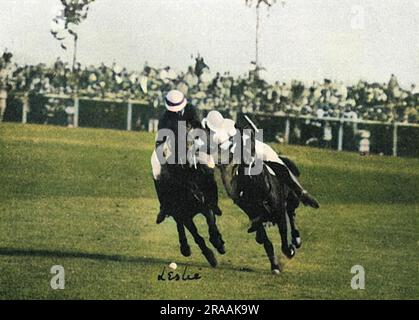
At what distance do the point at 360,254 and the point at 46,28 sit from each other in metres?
2.67

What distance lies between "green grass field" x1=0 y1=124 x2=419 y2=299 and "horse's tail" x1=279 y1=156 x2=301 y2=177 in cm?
5

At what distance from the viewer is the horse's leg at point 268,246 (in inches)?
296

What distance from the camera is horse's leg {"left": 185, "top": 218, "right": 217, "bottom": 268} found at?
24.4 feet

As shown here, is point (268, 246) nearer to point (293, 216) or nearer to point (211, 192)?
point (293, 216)

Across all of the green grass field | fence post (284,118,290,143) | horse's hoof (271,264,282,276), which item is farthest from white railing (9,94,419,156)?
horse's hoof (271,264,282,276)

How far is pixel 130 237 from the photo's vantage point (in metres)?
7.41

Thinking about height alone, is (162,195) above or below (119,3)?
below

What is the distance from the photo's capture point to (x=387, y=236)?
7.76 m

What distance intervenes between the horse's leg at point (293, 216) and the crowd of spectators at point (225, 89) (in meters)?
0.63

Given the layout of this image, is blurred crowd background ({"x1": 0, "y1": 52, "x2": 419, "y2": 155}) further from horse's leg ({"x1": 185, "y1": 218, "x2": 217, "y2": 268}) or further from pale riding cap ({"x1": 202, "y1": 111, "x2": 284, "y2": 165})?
horse's leg ({"x1": 185, "y1": 218, "x2": 217, "y2": 268})
